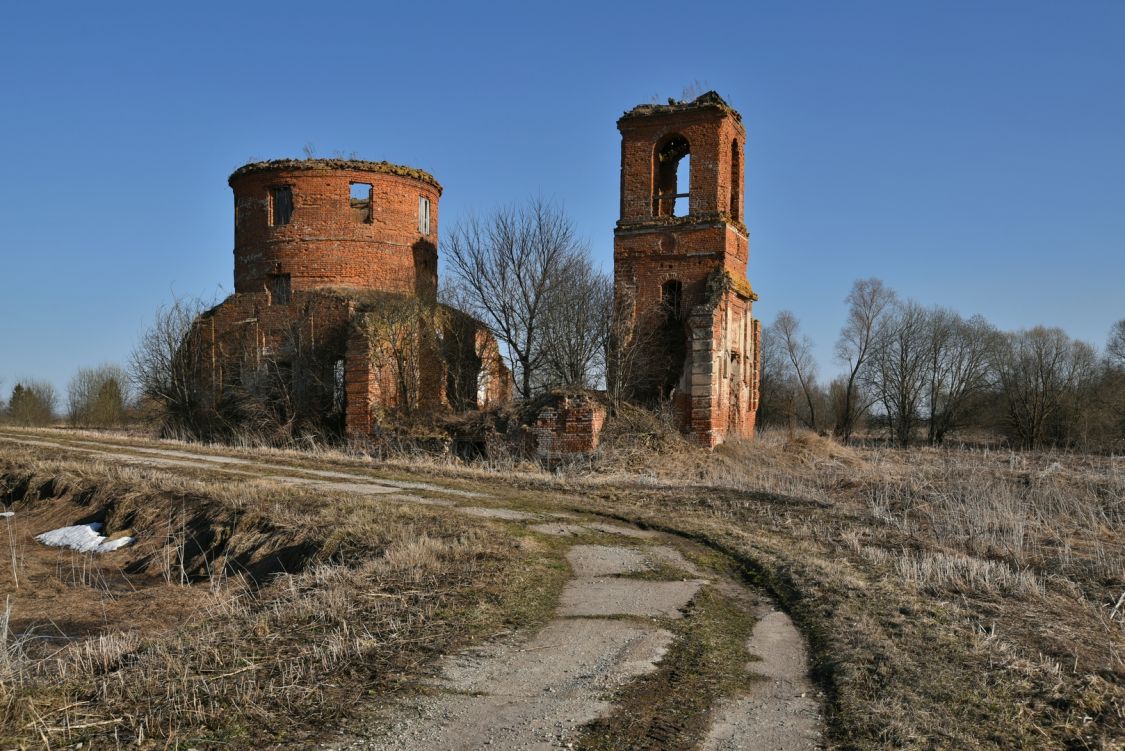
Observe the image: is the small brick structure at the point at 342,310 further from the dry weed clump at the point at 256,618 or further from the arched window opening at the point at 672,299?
the dry weed clump at the point at 256,618

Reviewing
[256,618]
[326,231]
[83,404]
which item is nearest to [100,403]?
[83,404]

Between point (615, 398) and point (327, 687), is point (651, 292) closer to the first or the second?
point (615, 398)

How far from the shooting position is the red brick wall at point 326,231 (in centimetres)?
2575

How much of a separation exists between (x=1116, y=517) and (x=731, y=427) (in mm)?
10556

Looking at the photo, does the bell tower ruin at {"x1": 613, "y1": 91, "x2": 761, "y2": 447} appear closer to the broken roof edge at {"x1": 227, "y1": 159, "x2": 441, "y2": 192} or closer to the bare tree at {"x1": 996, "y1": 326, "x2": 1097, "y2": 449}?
the broken roof edge at {"x1": 227, "y1": 159, "x2": 441, "y2": 192}

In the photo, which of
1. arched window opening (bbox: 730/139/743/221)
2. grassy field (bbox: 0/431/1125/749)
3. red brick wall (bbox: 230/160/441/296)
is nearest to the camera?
grassy field (bbox: 0/431/1125/749)

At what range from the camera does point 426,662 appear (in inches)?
203

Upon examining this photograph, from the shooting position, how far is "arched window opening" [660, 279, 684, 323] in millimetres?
21266

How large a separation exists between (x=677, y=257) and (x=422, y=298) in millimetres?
7656

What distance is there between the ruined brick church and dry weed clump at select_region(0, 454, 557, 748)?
902 cm

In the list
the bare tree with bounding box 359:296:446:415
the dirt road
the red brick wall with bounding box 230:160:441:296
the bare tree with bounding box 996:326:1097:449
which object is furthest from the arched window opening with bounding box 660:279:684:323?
the bare tree with bounding box 996:326:1097:449

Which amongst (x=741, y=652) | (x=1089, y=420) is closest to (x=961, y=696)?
(x=741, y=652)

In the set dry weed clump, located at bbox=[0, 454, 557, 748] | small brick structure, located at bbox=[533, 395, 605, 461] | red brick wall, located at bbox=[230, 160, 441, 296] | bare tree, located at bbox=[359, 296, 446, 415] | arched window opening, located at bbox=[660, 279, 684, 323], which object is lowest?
dry weed clump, located at bbox=[0, 454, 557, 748]

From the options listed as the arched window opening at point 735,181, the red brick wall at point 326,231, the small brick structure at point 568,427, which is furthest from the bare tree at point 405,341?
the arched window opening at point 735,181
